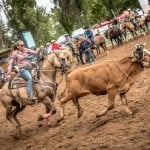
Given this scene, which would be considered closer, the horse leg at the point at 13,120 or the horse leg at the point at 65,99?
the horse leg at the point at 65,99

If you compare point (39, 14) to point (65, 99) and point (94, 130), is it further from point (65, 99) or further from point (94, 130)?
point (94, 130)

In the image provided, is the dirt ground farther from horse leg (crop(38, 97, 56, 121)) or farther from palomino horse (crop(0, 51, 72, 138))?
palomino horse (crop(0, 51, 72, 138))

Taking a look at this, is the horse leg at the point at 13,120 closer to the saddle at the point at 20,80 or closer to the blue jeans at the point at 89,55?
the saddle at the point at 20,80

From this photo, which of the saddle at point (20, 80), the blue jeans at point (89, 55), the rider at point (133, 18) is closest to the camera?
the saddle at point (20, 80)

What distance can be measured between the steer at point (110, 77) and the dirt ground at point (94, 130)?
44 centimetres

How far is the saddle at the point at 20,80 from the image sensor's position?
36.6 feet

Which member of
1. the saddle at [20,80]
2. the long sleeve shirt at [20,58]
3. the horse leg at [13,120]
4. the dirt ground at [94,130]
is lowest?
the dirt ground at [94,130]

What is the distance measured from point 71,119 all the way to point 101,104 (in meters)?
1.20

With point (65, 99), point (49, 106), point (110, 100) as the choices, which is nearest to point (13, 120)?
point (49, 106)

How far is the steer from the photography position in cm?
941

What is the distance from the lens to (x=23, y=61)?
11.0m

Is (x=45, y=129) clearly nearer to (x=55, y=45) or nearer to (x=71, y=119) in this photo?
(x=71, y=119)

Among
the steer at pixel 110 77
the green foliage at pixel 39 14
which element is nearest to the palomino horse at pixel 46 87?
the steer at pixel 110 77

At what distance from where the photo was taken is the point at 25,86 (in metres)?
11.2
